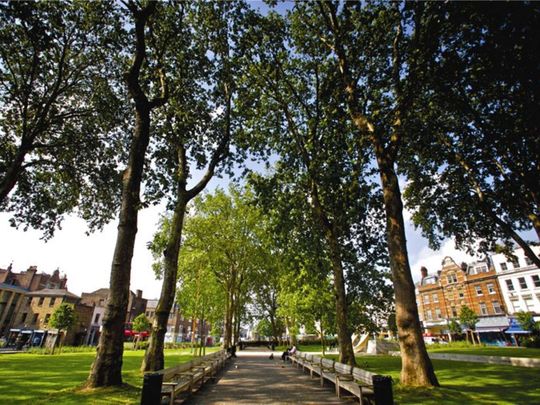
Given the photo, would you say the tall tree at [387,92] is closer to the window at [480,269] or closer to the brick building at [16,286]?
the window at [480,269]

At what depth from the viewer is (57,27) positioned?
1335 cm

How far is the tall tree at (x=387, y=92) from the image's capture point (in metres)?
9.45

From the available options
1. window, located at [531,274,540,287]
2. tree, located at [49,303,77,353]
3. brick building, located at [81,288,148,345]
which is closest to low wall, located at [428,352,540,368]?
window, located at [531,274,540,287]

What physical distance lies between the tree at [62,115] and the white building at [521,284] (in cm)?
5159

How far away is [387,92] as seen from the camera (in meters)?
14.8

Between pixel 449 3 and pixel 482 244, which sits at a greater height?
pixel 449 3

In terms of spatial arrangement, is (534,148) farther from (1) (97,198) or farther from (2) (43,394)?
(1) (97,198)

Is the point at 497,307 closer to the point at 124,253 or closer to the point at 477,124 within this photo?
the point at 477,124

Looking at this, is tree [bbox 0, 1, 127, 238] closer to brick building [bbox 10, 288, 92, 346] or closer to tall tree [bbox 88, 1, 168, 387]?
tall tree [bbox 88, 1, 168, 387]

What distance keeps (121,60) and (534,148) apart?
2036 centimetres

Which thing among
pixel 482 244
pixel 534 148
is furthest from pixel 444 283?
pixel 534 148

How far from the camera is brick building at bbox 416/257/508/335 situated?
4806 centimetres

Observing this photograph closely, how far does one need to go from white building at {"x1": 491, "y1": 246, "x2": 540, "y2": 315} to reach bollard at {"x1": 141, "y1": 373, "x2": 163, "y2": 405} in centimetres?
5108

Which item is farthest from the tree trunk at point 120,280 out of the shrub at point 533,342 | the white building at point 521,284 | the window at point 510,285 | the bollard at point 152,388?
the window at point 510,285
